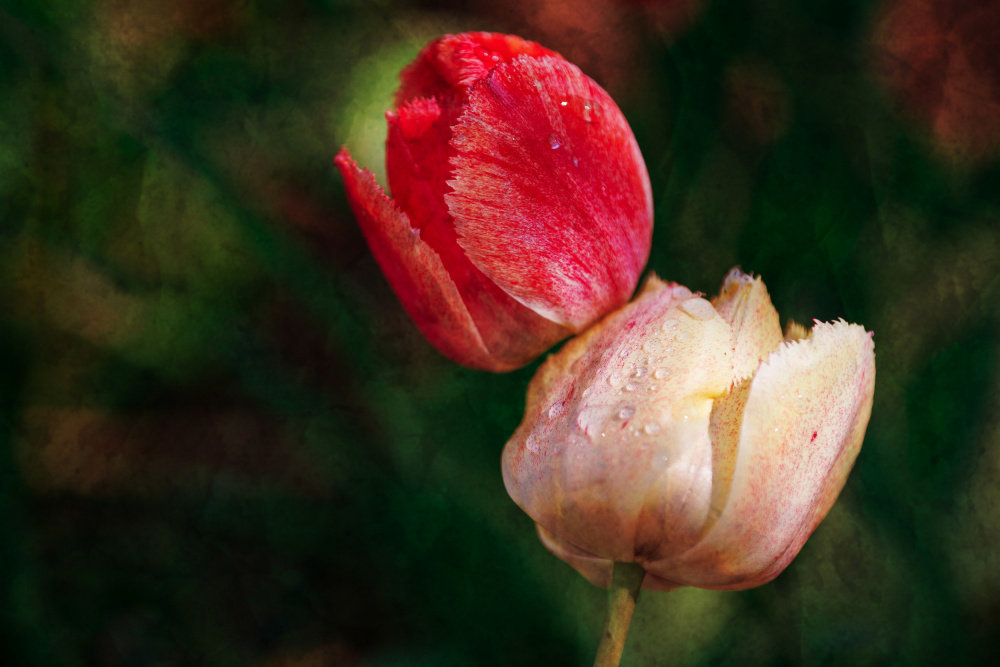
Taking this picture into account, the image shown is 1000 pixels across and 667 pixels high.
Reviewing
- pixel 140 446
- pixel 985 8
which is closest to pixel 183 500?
pixel 140 446

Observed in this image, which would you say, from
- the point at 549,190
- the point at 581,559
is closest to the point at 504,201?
the point at 549,190

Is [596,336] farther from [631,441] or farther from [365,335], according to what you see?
[365,335]

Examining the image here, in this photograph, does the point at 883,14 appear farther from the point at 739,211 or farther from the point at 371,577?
the point at 371,577

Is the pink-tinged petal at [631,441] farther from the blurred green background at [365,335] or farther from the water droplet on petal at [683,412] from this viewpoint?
the blurred green background at [365,335]

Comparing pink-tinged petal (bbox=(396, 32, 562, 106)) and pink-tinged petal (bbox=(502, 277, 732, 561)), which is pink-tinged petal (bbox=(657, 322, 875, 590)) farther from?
pink-tinged petal (bbox=(396, 32, 562, 106))

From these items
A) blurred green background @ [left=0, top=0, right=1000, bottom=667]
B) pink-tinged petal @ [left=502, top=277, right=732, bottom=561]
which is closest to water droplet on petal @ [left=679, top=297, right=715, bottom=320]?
pink-tinged petal @ [left=502, top=277, right=732, bottom=561]
